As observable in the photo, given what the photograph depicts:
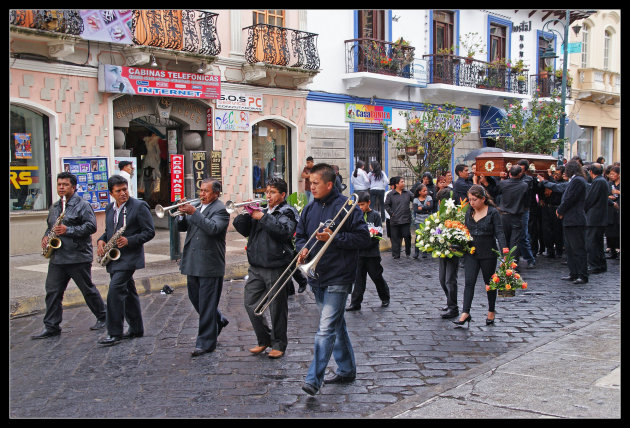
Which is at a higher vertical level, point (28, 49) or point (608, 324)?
point (28, 49)

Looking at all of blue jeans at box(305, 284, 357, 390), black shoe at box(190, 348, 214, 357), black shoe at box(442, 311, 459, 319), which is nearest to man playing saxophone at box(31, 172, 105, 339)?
black shoe at box(190, 348, 214, 357)

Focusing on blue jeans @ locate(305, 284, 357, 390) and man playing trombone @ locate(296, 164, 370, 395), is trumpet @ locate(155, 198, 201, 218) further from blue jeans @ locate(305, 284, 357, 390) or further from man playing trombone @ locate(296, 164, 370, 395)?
blue jeans @ locate(305, 284, 357, 390)

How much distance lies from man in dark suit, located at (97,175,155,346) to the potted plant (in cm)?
1785

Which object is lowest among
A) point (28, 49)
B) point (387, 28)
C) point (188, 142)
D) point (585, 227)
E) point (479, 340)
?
point (479, 340)

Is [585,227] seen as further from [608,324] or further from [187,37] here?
[187,37]

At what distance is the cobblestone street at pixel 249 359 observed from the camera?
525cm

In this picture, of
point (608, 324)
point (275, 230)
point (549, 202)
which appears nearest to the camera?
point (275, 230)

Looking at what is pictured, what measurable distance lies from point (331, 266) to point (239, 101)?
1238 cm

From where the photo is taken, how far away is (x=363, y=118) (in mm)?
20734

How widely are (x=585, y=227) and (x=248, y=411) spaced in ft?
25.0

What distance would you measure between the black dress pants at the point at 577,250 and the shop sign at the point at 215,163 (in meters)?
8.66

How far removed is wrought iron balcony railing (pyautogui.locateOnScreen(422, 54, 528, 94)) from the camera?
22531mm

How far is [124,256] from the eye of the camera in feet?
23.6
